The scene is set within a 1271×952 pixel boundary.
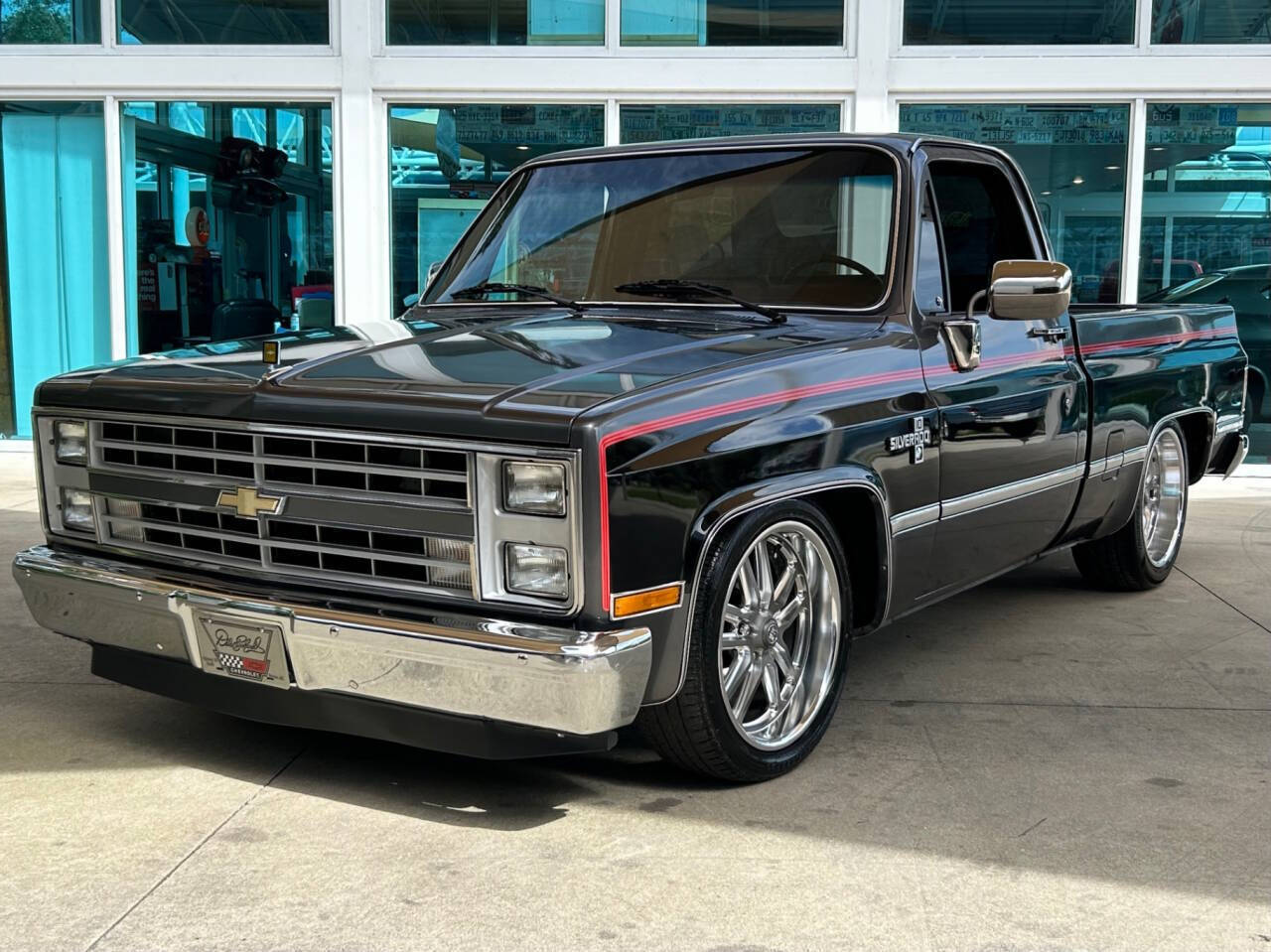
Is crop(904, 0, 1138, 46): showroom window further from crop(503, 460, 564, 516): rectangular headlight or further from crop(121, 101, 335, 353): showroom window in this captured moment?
crop(503, 460, 564, 516): rectangular headlight

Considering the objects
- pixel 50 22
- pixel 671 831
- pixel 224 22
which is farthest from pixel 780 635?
pixel 50 22

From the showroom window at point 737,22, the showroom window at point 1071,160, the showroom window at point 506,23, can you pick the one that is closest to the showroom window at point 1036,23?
the showroom window at point 1071,160

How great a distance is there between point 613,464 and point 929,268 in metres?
1.76

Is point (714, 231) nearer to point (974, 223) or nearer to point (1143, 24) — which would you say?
point (974, 223)

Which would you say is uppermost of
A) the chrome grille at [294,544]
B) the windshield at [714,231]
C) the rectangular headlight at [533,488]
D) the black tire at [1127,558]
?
the windshield at [714,231]

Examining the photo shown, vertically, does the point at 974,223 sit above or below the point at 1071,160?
below

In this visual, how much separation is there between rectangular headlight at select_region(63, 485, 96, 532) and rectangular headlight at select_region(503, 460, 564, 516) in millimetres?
1417

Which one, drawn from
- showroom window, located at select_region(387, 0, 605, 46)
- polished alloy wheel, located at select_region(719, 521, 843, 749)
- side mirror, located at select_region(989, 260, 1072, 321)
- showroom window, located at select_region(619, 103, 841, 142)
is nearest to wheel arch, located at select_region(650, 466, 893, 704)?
polished alloy wheel, located at select_region(719, 521, 843, 749)

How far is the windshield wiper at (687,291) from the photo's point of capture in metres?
4.26

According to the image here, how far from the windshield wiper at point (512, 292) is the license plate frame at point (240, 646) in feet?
5.08

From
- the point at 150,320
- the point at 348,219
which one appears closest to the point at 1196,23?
the point at 348,219

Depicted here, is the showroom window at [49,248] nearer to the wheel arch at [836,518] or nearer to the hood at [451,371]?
the hood at [451,371]

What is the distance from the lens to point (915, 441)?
13.5ft

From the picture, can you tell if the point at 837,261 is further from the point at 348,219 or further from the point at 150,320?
the point at 150,320
